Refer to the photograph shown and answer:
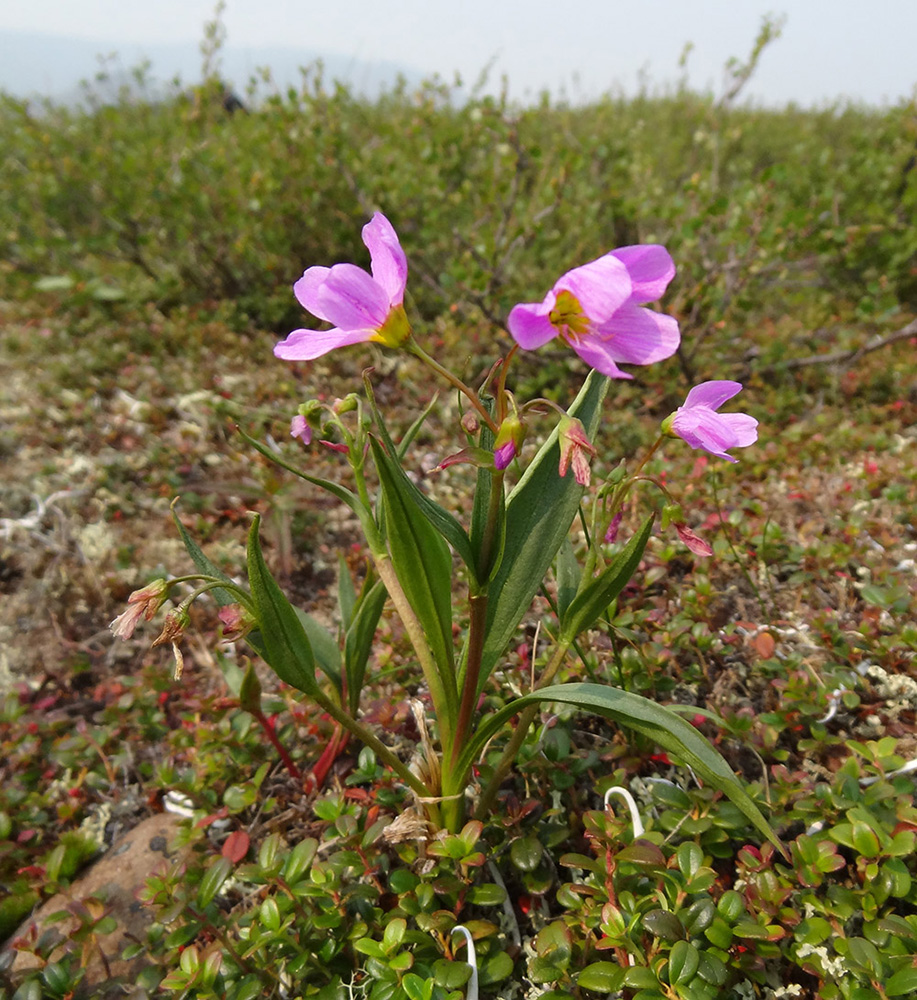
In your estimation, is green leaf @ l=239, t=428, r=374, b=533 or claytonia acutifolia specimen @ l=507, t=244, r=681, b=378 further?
green leaf @ l=239, t=428, r=374, b=533

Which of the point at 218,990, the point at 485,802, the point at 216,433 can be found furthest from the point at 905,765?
the point at 216,433

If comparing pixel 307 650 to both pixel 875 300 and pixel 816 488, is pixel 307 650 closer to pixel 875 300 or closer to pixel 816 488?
pixel 816 488

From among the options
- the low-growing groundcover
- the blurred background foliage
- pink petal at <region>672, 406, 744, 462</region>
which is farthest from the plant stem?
the blurred background foliage

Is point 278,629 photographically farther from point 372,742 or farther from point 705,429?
point 705,429

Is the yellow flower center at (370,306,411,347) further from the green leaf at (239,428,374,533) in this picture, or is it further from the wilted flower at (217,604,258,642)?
the wilted flower at (217,604,258,642)

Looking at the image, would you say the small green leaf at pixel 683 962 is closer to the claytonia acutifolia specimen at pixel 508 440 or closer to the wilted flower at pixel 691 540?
the wilted flower at pixel 691 540

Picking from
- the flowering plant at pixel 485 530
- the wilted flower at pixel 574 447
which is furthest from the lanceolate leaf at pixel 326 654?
the wilted flower at pixel 574 447
